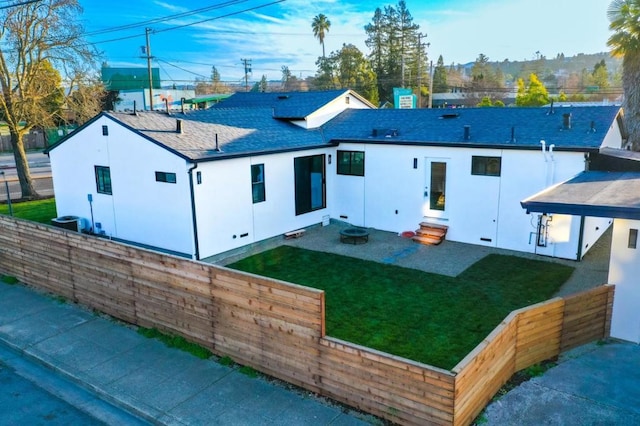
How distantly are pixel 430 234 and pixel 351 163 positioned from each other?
12.0ft

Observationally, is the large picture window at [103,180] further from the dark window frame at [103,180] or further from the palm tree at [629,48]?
the palm tree at [629,48]

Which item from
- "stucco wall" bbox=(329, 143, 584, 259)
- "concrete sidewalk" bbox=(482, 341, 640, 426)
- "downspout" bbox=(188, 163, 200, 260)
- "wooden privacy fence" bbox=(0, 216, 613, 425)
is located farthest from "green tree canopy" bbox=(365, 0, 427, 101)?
"concrete sidewalk" bbox=(482, 341, 640, 426)

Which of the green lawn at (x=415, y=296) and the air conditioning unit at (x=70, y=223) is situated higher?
the air conditioning unit at (x=70, y=223)

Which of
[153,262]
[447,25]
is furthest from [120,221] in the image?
[447,25]

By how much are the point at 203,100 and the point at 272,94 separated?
117 ft

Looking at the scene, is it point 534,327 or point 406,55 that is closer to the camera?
point 534,327

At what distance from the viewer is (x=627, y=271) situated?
25.2 feet

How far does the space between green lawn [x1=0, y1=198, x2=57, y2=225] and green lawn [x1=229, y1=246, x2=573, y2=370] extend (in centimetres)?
980

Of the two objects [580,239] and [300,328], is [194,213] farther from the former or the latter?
[580,239]

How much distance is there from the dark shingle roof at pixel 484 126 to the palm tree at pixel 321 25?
218 ft

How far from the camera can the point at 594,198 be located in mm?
8336

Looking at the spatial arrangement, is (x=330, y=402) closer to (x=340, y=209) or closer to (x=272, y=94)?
(x=340, y=209)

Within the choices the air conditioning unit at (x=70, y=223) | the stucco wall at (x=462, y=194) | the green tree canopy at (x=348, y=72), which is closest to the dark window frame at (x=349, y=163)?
the stucco wall at (x=462, y=194)

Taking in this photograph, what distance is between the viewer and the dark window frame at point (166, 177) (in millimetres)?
11970
